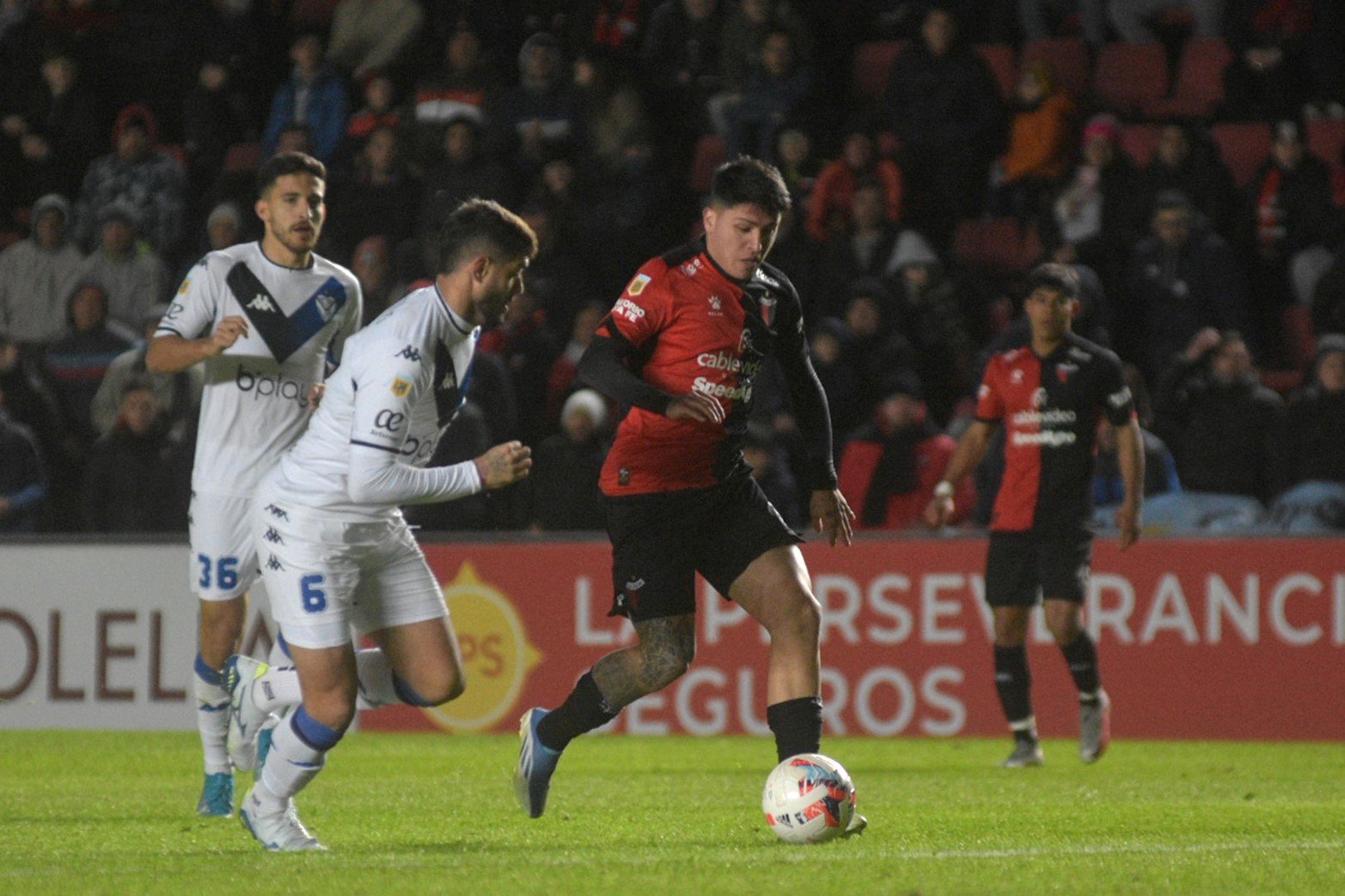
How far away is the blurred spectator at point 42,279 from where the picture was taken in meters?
15.7

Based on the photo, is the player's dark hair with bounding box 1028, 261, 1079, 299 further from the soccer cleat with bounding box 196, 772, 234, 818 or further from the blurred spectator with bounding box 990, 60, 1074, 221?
the blurred spectator with bounding box 990, 60, 1074, 221

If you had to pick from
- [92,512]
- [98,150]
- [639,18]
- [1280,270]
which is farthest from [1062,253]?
[98,150]

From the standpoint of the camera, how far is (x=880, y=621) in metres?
12.1

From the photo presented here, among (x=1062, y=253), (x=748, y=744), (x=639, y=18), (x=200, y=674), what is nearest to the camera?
(x=200, y=674)

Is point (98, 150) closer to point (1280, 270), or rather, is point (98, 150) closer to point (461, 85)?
point (461, 85)

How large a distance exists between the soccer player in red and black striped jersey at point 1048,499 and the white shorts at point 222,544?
3.83 m

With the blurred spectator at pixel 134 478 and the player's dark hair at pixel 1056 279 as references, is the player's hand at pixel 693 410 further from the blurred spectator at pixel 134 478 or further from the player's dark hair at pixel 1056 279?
the blurred spectator at pixel 134 478

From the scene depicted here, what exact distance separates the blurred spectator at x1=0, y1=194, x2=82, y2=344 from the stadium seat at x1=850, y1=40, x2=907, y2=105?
654cm

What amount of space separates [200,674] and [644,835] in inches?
80.5

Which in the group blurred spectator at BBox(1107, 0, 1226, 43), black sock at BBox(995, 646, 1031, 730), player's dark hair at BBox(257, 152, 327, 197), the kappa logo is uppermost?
blurred spectator at BBox(1107, 0, 1226, 43)

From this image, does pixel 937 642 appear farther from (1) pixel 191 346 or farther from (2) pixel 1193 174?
(1) pixel 191 346

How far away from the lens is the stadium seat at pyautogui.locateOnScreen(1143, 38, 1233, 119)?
16672 millimetres

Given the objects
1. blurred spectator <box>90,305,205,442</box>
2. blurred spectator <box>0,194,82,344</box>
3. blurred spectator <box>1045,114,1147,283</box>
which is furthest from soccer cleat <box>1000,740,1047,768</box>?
blurred spectator <box>0,194,82,344</box>

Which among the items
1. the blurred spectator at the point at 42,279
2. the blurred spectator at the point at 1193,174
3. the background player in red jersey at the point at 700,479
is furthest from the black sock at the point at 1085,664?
the blurred spectator at the point at 42,279
